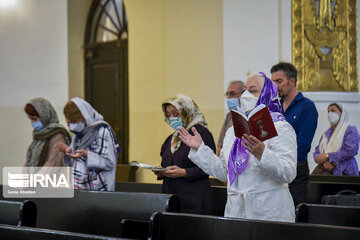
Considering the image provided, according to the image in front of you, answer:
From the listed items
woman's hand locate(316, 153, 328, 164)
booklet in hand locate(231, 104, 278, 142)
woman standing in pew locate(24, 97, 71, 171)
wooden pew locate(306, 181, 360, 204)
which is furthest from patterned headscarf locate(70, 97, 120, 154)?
woman's hand locate(316, 153, 328, 164)

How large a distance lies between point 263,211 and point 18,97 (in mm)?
6083

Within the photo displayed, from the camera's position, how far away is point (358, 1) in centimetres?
902

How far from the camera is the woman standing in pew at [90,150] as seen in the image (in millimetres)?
5488

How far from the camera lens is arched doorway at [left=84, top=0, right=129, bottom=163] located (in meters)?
11.2

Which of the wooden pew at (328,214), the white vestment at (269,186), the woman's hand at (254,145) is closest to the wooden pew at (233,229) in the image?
the white vestment at (269,186)

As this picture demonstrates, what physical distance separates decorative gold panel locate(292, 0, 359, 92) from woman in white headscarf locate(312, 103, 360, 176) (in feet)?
1.75

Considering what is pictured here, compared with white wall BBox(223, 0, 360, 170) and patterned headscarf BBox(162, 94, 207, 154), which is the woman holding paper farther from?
white wall BBox(223, 0, 360, 170)

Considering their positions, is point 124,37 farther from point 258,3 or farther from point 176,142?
point 176,142

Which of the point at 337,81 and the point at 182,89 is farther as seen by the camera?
the point at 182,89

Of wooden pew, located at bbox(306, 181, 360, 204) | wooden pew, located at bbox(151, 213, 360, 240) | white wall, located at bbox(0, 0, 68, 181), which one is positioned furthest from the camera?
white wall, located at bbox(0, 0, 68, 181)

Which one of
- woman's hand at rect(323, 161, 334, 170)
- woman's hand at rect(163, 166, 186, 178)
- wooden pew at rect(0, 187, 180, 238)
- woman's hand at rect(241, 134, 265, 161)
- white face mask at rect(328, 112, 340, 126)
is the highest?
white face mask at rect(328, 112, 340, 126)

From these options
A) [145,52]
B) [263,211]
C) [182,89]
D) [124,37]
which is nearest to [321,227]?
[263,211]

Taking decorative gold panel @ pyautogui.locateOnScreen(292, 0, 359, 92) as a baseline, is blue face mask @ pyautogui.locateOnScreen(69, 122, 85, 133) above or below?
below

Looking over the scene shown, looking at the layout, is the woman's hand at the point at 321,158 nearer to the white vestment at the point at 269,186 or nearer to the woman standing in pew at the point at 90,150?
the woman standing in pew at the point at 90,150
